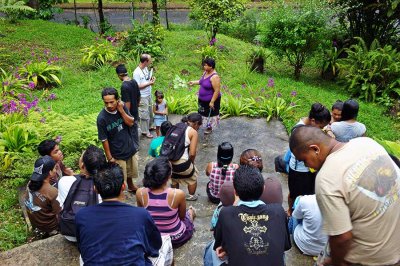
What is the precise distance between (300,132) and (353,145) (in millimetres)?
386

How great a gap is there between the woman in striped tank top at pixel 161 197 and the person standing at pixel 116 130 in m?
1.28

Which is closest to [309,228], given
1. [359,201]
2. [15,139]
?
[359,201]

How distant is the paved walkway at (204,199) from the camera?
445 cm

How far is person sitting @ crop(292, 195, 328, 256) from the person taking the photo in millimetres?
4141

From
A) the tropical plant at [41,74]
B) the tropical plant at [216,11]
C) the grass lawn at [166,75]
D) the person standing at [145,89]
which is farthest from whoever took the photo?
the tropical plant at [216,11]

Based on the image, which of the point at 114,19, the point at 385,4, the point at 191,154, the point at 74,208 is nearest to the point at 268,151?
the point at 191,154

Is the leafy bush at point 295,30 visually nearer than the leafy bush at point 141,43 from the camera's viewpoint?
Yes

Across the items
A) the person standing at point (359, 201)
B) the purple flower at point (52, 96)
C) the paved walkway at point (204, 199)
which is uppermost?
the person standing at point (359, 201)

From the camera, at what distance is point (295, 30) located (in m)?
11.0

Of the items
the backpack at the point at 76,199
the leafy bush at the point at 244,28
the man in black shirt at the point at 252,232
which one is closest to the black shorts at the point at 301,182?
the man in black shirt at the point at 252,232

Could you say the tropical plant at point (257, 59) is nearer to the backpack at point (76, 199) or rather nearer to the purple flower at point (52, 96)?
the purple flower at point (52, 96)

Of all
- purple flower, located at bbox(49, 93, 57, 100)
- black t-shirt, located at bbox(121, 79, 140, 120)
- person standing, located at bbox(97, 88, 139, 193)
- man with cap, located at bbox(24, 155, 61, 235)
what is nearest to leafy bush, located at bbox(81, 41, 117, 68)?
purple flower, located at bbox(49, 93, 57, 100)

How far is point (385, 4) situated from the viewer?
36.0ft

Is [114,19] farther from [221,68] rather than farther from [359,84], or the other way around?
[359,84]
